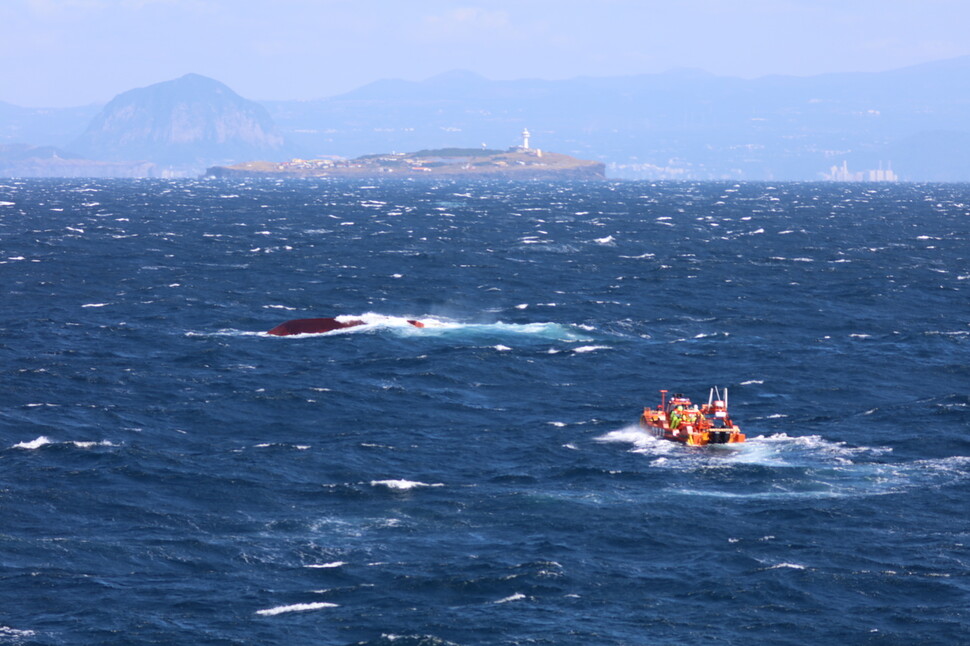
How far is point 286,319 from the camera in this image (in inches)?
4011

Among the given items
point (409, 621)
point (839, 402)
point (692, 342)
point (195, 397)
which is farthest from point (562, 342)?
point (409, 621)

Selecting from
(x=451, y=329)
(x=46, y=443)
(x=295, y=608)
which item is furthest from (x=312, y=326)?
(x=295, y=608)

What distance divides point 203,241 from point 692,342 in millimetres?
96586

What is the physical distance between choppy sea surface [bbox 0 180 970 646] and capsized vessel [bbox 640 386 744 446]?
910mm

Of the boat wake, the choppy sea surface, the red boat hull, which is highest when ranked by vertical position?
the red boat hull

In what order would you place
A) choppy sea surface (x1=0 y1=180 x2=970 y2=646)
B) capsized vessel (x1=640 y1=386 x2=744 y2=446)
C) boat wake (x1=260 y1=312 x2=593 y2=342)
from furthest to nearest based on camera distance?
boat wake (x1=260 y1=312 x2=593 y2=342), capsized vessel (x1=640 y1=386 x2=744 y2=446), choppy sea surface (x1=0 y1=180 x2=970 y2=646)

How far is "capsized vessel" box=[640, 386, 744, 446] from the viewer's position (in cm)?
6209

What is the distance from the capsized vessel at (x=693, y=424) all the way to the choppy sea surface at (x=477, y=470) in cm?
91

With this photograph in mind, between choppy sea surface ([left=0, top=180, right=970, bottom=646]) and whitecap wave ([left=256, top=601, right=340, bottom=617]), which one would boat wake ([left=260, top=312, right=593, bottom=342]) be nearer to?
choppy sea surface ([left=0, top=180, right=970, bottom=646])

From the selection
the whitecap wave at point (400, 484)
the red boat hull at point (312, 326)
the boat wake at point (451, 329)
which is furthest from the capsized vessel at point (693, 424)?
the red boat hull at point (312, 326)

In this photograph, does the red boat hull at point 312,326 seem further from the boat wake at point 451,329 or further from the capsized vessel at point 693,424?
the capsized vessel at point 693,424

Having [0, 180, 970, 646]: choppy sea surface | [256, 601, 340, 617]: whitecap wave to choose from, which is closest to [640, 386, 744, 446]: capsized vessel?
[0, 180, 970, 646]: choppy sea surface

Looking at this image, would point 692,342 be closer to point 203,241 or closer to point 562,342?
point 562,342

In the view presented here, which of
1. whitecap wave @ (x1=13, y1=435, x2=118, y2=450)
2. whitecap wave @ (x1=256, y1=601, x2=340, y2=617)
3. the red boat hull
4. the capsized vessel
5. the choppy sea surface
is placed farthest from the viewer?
the red boat hull
